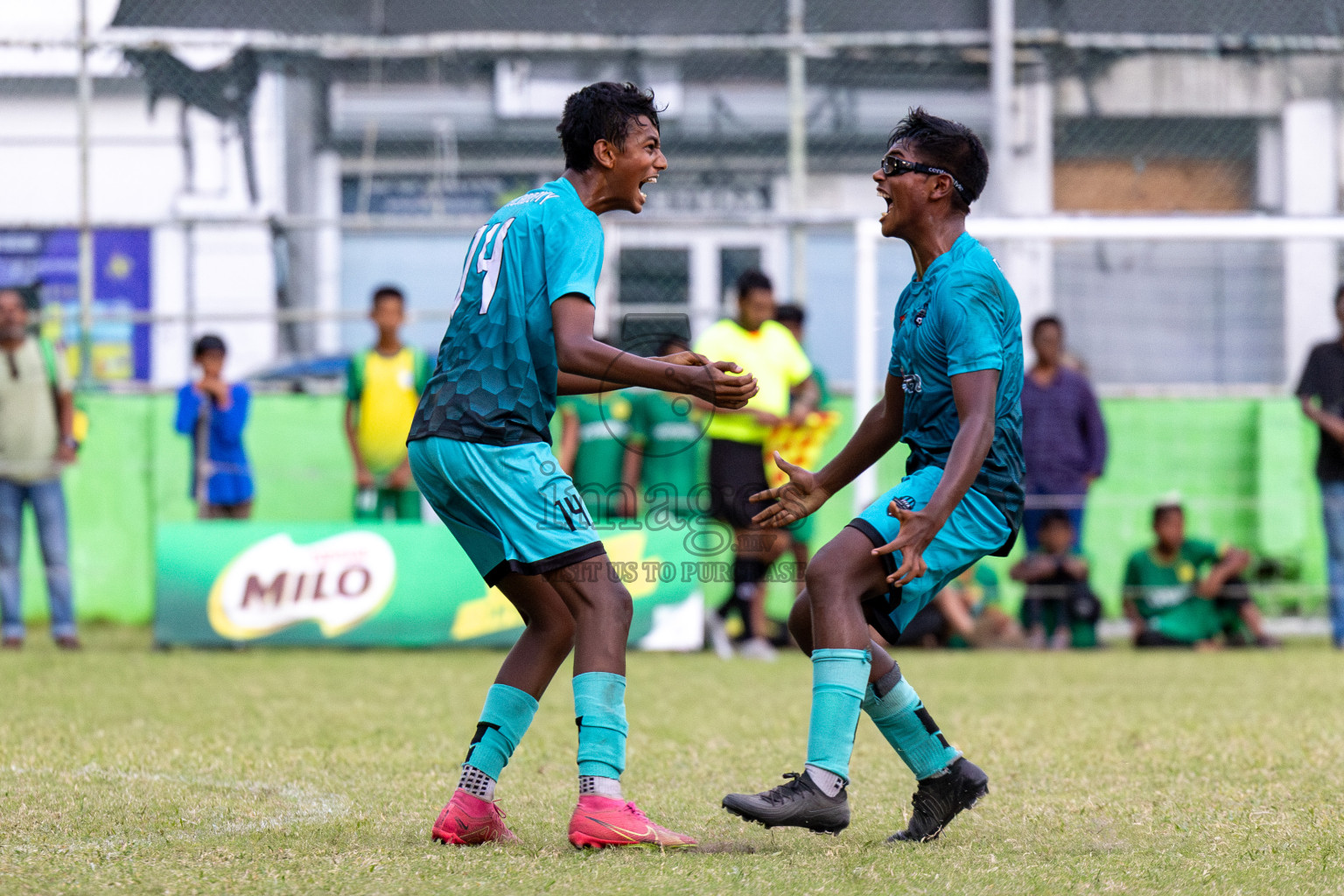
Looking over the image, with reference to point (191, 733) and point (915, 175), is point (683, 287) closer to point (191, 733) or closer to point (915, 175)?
point (191, 733)

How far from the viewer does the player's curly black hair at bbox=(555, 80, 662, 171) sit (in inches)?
163

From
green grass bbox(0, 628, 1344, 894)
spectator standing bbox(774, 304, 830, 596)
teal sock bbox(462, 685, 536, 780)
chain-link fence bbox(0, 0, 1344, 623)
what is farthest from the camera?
chain-link fence bbox(0, 0, 1344, 623)

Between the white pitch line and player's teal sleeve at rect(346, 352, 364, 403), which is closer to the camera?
the white pitch line

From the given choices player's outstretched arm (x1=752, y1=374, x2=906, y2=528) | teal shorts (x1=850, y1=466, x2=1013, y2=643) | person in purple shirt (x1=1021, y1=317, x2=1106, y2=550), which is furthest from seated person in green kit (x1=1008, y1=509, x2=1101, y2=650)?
teal shorts (x1=850, y1=466, x2=1013, y2=643)

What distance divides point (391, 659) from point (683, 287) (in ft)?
12.2

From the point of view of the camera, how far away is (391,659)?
9711 millimetres

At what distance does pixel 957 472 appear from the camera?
3.89 meters

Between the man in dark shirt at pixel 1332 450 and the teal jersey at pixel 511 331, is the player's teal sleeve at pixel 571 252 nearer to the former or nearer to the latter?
the teal jersey at pixel 511 331

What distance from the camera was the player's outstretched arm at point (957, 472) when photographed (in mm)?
3889

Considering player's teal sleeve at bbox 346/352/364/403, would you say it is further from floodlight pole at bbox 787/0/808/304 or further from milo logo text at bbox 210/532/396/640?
floodlight pole at bbox 787/0/808/304

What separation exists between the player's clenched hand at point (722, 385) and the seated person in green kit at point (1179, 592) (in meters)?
7.76

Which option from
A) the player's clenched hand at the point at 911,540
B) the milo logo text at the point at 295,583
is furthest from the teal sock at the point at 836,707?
the milo logo text at the point at 295,583

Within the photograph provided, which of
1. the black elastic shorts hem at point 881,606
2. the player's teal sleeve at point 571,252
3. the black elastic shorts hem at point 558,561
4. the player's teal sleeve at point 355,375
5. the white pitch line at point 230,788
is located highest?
the player's teal sleeve at point 571,252

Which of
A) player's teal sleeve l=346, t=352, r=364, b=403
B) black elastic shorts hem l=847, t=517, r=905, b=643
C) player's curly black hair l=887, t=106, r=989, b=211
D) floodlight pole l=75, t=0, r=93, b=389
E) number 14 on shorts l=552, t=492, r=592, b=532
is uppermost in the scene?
floodlight pole l=75, t=0, r=93, b=389
